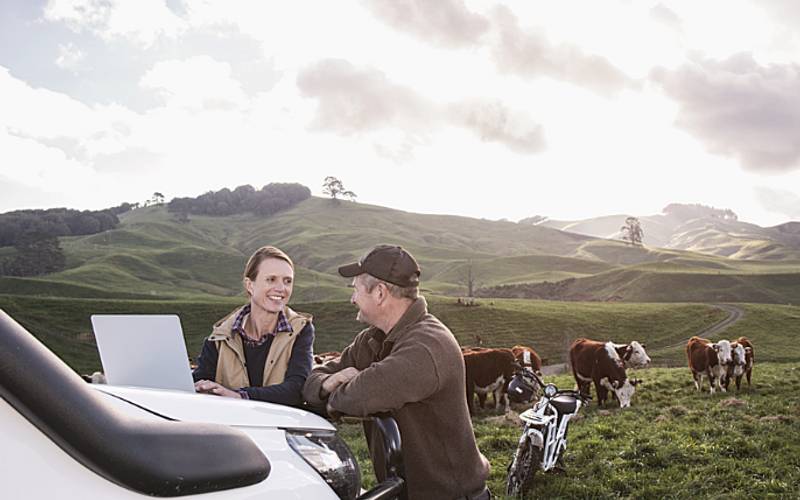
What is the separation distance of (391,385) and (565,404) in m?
5.10

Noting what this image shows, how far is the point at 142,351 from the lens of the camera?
3.01 m

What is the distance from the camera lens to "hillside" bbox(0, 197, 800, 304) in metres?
81.1

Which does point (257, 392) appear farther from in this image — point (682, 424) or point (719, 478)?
point (682, 424)

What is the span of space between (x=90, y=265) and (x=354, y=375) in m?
109

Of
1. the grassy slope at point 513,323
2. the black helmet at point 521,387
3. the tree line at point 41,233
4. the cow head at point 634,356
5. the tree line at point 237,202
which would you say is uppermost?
the tree line at point 237,202

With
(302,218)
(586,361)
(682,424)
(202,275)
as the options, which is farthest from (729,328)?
(302,218)

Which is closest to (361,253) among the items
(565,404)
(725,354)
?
(725,354)

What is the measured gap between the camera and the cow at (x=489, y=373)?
1564 cm

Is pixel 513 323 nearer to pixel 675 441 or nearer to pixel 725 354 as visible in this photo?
pixel 725 354

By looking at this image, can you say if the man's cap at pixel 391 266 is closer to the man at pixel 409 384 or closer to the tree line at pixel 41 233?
the man at pixel 409 384

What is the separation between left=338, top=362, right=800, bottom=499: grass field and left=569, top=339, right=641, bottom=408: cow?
1.76ft

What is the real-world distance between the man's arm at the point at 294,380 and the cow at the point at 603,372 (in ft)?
42.1

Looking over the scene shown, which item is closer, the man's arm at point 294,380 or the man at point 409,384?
the man at point 409,384

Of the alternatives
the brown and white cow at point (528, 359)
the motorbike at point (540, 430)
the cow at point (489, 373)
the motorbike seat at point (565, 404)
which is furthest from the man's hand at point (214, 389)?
the brown and white cow at point (528, 359)
